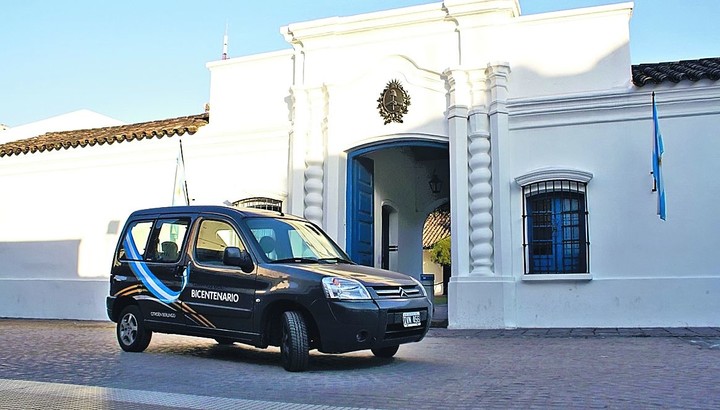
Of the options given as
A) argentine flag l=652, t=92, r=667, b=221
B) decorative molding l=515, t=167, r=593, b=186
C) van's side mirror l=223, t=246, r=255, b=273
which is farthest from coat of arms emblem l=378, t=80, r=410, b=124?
van's side mirror l=223, t=246, r=255, b=273

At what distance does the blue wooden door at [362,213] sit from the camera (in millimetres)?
13758

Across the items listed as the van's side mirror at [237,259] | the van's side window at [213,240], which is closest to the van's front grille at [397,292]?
the van's side mirror at [237,259]

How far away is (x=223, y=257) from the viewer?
8.09 meters

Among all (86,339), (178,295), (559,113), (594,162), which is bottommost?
(86,339)

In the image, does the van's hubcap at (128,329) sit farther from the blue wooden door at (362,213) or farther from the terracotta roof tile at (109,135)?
the terracotta roof tile at (109,135)

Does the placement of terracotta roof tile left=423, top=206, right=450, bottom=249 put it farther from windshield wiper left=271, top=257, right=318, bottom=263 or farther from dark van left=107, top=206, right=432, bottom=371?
windshield wiper left=271, top=257, right=318, bottom=263

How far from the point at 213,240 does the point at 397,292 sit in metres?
2.44

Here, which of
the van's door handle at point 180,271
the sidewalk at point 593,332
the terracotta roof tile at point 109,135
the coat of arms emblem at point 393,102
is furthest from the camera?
the terracotta roof tile at point 109,135

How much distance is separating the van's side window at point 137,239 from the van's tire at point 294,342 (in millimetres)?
2759

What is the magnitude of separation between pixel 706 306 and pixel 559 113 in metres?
3.95

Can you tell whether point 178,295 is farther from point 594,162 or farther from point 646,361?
point 594,162

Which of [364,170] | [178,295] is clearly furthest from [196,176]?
[178,295]

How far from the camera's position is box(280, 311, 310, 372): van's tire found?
729cm

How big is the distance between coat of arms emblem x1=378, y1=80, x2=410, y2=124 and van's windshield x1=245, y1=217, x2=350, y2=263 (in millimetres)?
4738
